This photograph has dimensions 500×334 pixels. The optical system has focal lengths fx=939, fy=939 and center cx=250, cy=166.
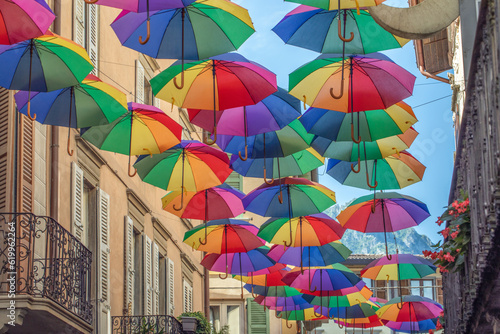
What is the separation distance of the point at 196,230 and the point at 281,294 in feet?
21.0

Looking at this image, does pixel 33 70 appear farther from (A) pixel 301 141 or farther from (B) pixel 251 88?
(A) pixel 301 141

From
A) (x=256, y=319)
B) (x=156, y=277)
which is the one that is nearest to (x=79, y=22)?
(x=156, y=277)

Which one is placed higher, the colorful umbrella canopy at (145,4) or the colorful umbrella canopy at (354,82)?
the colorful umbrella canopy at (145,4)

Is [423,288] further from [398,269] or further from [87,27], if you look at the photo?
[87,27]

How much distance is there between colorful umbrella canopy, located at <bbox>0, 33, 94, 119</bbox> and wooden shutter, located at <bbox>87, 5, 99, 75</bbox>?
5.77m

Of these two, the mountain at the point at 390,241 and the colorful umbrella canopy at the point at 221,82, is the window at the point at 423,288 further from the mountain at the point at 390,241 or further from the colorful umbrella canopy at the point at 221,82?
the mountain at the point at 390,241

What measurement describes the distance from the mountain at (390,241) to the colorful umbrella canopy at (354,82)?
190ft

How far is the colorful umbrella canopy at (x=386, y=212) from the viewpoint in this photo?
663 inches

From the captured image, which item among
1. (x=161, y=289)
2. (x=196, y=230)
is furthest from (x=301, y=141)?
(x=161, y=289)

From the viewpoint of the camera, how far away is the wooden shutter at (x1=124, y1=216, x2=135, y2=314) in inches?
727

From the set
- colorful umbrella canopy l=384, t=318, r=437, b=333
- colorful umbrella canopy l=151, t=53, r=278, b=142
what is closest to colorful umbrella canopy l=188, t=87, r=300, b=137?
colorful umbrella canopy l=151, t=53, r=278, b=142

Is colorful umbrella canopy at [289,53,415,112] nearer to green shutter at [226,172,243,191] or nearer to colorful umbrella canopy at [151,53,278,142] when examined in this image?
colorful umbrella canopy at [151,53,278,142]

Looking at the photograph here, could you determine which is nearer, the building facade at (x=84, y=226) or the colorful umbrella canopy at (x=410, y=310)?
the building facade at (x=84, y=226)

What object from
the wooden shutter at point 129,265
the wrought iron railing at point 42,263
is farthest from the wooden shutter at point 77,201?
the wooden shutter at point 129,265
